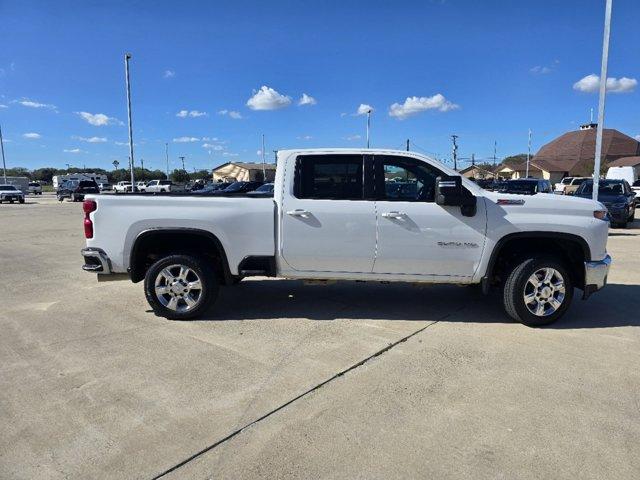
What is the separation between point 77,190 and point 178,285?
39.2 m

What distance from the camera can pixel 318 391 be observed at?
11.7 ft

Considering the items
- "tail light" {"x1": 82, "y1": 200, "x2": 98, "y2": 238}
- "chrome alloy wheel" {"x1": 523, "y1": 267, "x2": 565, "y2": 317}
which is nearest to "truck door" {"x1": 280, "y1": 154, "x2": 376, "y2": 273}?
"chrome alloy wheel" {"x1": 523, "y1": 267, "x2": 565, "y2": 317}

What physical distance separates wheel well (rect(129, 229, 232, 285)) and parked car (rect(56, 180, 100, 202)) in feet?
116

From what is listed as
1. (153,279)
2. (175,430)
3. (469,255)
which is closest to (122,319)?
(153,279)

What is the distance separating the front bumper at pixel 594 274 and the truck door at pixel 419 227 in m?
1.19

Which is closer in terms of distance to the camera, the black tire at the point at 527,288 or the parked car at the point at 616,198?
the black tire at the point at 527,288

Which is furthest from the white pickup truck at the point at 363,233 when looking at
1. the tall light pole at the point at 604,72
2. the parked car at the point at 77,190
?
the parked car at the point at 77,190

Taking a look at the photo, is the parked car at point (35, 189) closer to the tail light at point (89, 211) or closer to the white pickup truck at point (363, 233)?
the tail light at point (89, 211)

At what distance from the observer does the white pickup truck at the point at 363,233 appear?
193 inches

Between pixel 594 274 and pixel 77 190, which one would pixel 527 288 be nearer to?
pixel 594 274

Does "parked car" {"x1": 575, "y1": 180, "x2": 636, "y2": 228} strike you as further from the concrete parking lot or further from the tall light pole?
the concrete parking lot

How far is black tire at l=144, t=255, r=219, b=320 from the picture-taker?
512 centimetres

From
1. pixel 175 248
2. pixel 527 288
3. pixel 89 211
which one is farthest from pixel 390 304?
pixel 89 211

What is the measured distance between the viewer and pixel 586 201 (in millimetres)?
5070
